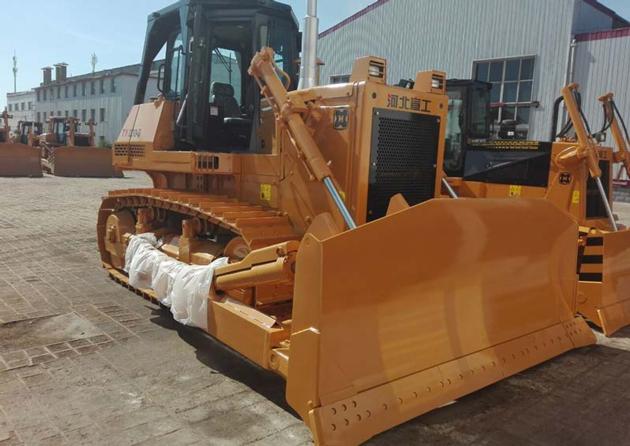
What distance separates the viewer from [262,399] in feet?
12.1

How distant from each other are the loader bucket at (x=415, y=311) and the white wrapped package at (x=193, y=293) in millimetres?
1334

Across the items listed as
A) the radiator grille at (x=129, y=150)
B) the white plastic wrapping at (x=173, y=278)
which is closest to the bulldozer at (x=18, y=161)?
the radiator grille at (x=129, y=150)

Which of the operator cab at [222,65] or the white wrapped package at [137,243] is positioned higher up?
the operator cab at [222,65]

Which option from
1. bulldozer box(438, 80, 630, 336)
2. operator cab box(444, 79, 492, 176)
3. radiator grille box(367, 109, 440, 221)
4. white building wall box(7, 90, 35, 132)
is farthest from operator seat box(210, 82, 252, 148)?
white building wall box(7, 90, 35, 132)

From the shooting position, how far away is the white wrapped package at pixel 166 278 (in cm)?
465

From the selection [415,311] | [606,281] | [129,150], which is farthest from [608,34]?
[415,311]

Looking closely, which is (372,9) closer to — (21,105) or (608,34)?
(608,34)

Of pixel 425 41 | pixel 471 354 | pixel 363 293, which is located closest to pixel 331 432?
pixel 363 293

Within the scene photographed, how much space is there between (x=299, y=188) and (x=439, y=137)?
123cm

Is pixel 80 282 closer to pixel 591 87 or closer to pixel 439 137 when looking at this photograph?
pixel 439 137

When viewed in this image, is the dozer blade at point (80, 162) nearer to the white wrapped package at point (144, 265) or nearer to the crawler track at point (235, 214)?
the white wrapped package at point (144, 265)

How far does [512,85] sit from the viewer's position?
19969mm

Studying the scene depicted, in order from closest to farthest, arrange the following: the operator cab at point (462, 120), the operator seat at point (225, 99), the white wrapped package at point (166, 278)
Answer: the white wrapped package at point (166, 278) → the operator seat at point (225, 99) → the operator cab at point (462, 120)

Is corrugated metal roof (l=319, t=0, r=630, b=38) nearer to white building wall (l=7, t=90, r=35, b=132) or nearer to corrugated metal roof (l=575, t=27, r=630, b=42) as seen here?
corrugated metal roof (l=575, t=27, r=630, b=42)
